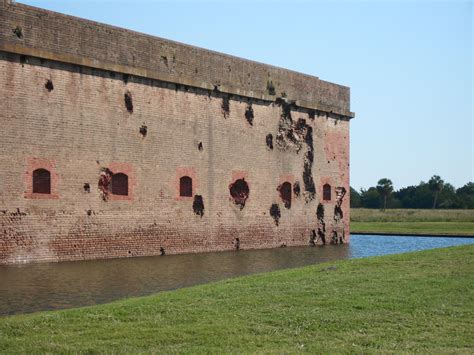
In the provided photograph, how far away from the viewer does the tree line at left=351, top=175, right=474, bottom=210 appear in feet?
282

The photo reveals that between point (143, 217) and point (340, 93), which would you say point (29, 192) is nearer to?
point (143, 217)

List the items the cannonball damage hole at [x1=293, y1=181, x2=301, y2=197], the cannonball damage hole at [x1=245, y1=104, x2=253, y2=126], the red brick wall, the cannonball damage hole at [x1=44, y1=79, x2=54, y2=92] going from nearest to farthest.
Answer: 1. the red brick wall
2. the cannonball damage hole at [x1=44, y1=79, x2=54, y2=92]
3. the cannonball damage hole at [x1=245, y1=104, x2=253, y2=126]
4. the cannonball damage hole at [x1=293, y1=181, x2=301, y2=197]

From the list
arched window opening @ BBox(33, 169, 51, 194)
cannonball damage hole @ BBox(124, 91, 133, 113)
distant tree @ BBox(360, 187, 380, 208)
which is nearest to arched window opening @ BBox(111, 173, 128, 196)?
cannonball damage hole @ BBox(124, 91, 133, 113)

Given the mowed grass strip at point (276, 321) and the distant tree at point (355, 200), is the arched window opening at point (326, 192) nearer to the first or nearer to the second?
the mowed grass strip at point (276, 321)

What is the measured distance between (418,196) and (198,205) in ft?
266

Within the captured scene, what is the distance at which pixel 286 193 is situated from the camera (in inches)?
894

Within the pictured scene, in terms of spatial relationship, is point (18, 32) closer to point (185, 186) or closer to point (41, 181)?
point (41, 181)

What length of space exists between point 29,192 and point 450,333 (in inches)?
444

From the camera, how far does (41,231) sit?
15.2 meters

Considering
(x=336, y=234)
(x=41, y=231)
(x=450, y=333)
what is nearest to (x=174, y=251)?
(x=41, y=231)

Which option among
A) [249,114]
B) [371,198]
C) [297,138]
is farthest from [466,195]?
[249,114]

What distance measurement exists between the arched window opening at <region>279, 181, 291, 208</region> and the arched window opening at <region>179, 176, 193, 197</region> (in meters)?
4.53

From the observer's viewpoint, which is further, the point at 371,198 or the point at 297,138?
the point at 371,198

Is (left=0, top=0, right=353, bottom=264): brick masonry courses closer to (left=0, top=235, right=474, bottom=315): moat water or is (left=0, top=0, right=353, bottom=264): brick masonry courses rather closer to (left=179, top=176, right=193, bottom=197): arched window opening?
(left=179, top=176, right=193, bottom=197): arched window opening
